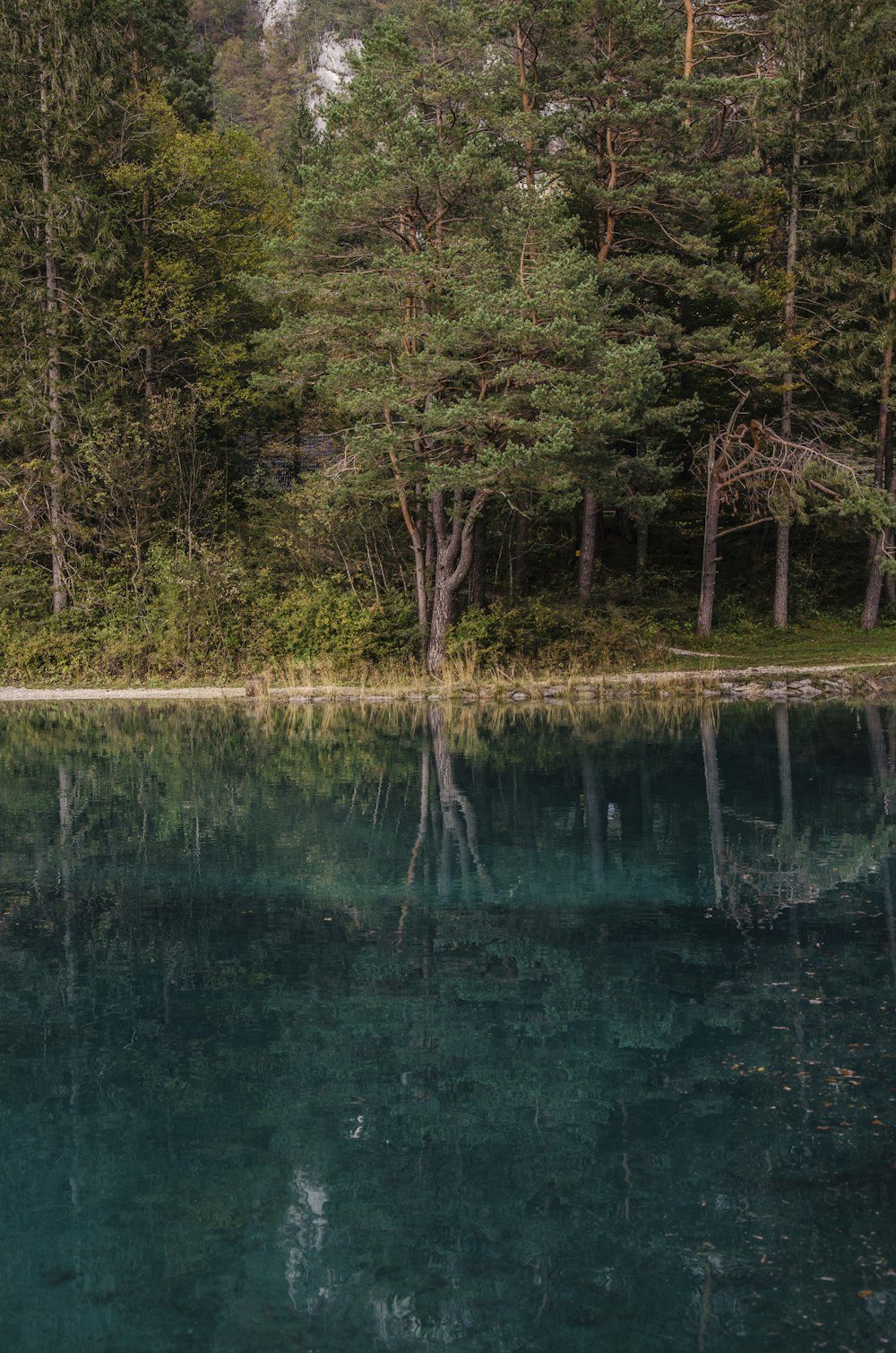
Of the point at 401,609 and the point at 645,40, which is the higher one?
the point at 645,40

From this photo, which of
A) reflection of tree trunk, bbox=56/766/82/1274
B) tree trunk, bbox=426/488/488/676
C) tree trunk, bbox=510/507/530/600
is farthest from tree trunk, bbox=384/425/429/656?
reflection of tree trunk, bbox=56/766/82/1274

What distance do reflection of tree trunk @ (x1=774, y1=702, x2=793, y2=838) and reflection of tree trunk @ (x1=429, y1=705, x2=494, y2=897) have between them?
261cm

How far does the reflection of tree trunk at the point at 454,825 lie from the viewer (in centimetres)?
909

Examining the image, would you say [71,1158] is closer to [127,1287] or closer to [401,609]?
[127,1287]

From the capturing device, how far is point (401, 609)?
24328 millimetres

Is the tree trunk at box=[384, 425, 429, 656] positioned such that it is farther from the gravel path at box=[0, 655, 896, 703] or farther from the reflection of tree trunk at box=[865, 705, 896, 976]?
the reflection of tree trunk at box=[865, 705, 896, 976]

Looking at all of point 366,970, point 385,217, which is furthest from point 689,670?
point 366,970

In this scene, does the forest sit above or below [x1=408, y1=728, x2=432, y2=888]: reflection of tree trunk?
above

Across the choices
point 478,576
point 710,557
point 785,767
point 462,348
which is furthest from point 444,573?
point 785,767

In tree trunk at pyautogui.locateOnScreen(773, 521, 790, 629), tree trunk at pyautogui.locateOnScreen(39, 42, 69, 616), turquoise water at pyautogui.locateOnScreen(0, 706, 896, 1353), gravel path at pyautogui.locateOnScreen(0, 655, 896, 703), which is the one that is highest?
tree trunk at pyautogui.locateOnScreen(39, 42, 69, 616)

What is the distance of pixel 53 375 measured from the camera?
26797 mm

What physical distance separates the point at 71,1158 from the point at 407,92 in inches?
832

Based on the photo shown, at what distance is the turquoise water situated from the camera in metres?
3.75

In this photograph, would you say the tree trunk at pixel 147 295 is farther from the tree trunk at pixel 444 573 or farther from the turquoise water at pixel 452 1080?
the turquoise water at pixel 452 1080
